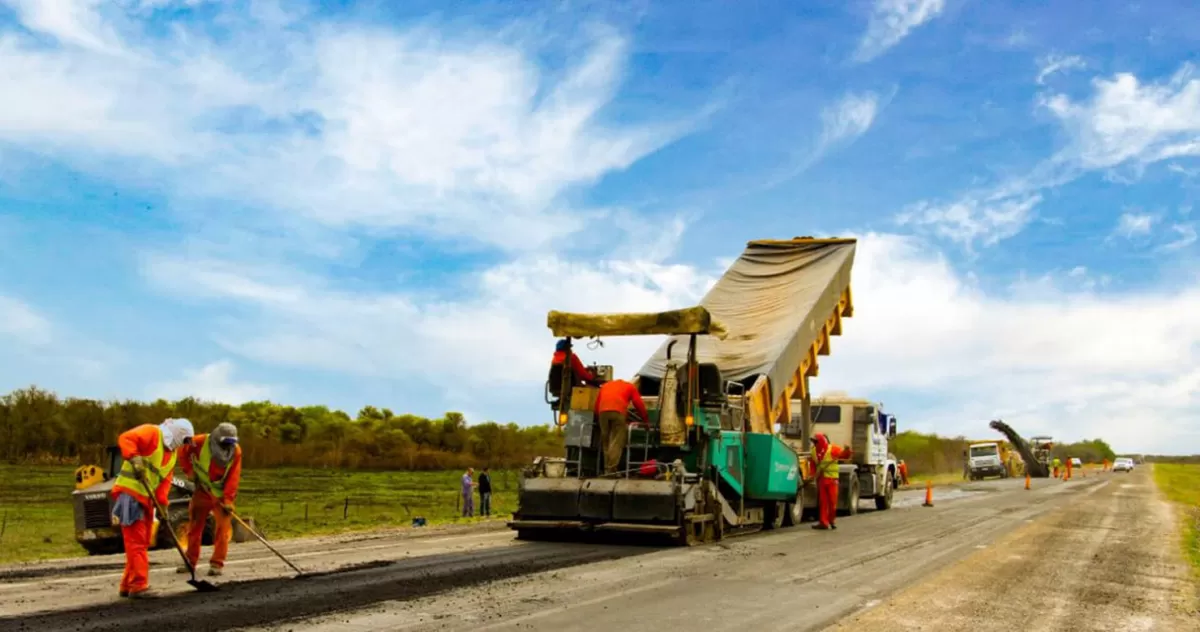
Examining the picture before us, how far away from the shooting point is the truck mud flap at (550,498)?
14.0 metres

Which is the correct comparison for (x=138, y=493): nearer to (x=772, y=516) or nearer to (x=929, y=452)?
(x=772, y=516)

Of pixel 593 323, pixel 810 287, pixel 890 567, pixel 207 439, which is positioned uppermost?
pixel 810 287

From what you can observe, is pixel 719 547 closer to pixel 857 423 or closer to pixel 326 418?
pixel 857 423

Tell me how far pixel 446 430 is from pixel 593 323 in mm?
50189

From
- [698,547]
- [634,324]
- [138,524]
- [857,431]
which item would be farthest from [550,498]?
[857,431]

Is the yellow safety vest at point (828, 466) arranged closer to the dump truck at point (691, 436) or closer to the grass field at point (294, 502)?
the dump truck at point (691, 436)

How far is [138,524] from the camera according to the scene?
A: 8617mm

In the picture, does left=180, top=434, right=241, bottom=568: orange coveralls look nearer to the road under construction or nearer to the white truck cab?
the road under construction

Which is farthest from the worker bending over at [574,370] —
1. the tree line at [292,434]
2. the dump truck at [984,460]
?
the dump truck at [984,460]

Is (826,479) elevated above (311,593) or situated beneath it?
elevated above

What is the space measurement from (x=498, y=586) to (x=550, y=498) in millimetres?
4671

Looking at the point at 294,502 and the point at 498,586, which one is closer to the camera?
the point at 498,586

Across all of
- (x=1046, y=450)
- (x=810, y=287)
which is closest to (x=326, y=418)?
(x=1046, y=450)

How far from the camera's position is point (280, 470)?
173ft
